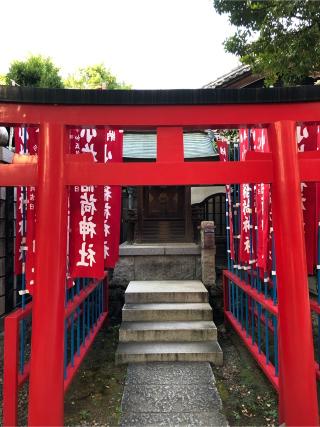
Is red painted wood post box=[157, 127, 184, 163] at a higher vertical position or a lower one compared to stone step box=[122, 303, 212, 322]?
higher

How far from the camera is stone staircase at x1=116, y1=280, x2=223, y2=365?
16.3ft

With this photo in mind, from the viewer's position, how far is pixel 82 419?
141 inches

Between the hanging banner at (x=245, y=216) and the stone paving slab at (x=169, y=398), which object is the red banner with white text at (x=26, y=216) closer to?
the stone paving slab at (x=169, y=398)

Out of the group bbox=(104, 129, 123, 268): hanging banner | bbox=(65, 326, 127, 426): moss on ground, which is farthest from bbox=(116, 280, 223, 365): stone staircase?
bbox=(104, 129, 123, 268): hanging banner

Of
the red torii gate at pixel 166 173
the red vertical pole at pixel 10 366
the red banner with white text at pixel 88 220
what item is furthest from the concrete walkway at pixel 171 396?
the red banner with white text at pixel 88 220

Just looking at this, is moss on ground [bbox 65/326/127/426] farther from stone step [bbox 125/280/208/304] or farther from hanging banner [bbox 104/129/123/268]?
hanging banner [bbox 104/129/123/268]

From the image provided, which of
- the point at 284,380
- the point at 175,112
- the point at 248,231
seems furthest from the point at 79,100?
the point at 284,380

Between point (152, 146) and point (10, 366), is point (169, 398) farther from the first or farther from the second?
point (152, 146)

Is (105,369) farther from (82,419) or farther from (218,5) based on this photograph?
(218,5)

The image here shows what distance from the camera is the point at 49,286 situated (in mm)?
2988

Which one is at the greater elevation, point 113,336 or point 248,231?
point 248,231

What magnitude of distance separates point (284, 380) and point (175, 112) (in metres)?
2.84

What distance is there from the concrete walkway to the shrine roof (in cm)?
343

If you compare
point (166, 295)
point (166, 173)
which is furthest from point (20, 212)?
point (166, 295)
